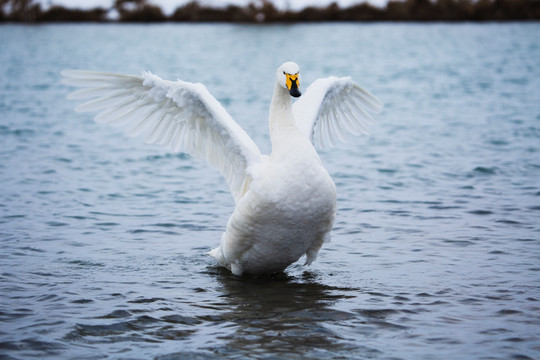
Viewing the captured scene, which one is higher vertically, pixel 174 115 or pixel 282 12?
pixel 282 12

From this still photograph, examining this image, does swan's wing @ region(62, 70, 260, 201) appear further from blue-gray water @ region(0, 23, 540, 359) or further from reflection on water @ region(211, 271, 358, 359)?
blue-gray water @ region(0, 23, 540, 359)

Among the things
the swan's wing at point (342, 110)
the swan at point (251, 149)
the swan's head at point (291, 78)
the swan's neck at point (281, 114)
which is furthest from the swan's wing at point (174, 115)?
the swan's wing at point (342, 110)

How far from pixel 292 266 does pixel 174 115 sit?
2.24 m

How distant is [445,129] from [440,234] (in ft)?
27.7

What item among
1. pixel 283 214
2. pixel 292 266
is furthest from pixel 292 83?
pixel 292 266

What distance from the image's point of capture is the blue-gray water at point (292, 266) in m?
6.69

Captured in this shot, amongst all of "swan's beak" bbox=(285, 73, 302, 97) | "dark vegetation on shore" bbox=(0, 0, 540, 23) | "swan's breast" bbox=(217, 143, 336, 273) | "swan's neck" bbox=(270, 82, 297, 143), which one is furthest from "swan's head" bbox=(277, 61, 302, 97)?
"dark vegetation on shore" bbox=(0, 0, 540, 23)

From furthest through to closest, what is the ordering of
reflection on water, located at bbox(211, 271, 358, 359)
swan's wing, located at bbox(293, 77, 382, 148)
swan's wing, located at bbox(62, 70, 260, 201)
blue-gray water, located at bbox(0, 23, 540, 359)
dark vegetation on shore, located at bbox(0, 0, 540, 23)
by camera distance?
dark vegetation on shore, located at bbox(0, 0, 540, 23) < swan's wing, located at bbox(293, 77, 382, 148) < swan's wing, located at bbox(62, 70, 260, 201) < blue-gray water, located at bbox(0, 23, 540, 359) < reflection on water, located at bbox(211, 271, 358, 359)

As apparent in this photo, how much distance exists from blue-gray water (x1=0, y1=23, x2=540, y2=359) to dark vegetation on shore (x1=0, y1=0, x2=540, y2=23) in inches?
1703

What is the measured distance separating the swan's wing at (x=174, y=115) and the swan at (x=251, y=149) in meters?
0.01

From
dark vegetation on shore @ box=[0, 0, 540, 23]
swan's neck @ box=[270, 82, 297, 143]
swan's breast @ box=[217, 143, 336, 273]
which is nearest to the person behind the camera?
swan's breast @ box=[217, 143, 336, 273]

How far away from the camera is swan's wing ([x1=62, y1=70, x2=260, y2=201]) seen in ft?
26.0

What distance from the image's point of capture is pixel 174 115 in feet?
27.9

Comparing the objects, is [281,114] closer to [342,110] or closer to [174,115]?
[174,115]
